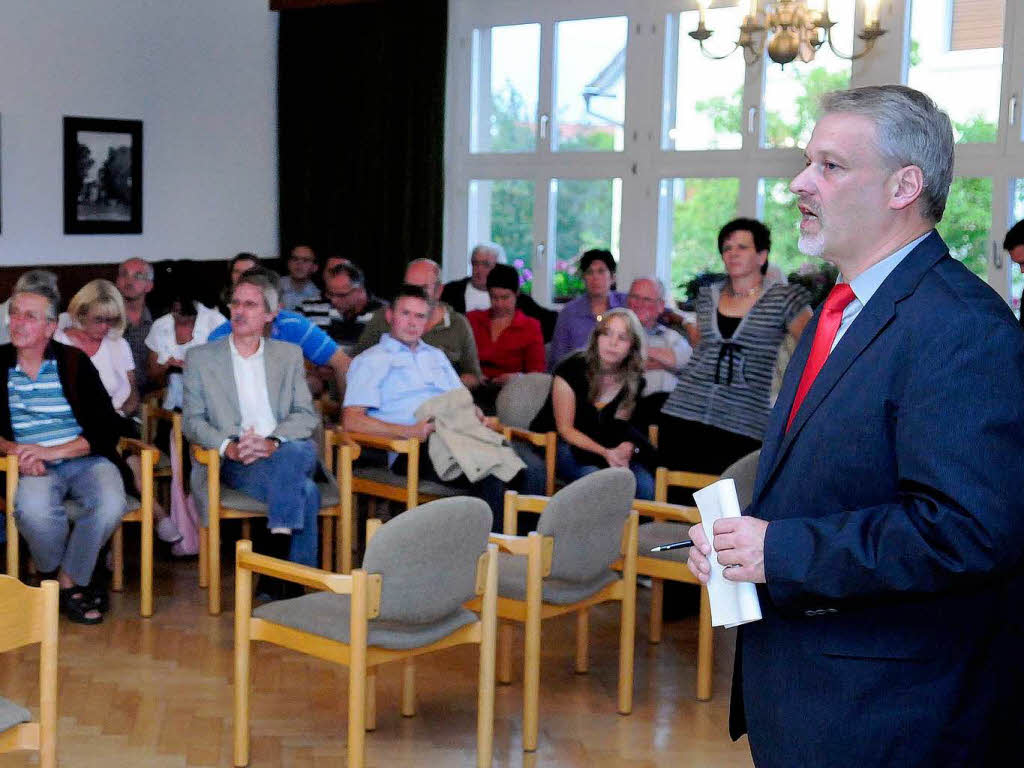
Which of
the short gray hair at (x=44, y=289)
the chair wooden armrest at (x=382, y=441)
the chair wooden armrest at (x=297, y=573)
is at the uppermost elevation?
the short gray hair at (x=44, y=289)

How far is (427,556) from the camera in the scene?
11.2ft

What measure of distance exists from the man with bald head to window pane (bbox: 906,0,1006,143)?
483 centimetres

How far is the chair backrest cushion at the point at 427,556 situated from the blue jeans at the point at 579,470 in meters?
1.97

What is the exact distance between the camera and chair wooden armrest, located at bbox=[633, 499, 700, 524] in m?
4.38

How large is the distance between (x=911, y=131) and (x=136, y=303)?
626 centimetres

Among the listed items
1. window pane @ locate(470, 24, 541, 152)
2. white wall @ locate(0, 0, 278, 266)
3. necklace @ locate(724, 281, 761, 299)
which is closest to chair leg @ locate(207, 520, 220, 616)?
necklace @ locate(724, 281, 761, 299)

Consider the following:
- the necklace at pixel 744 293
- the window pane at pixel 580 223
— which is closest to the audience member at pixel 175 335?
the necklace at pixel 744 293

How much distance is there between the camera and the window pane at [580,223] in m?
9.57

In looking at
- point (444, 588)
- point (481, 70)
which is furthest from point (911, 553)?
point (481, 70)

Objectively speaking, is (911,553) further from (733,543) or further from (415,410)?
(415,410)

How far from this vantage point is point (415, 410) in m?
5.74

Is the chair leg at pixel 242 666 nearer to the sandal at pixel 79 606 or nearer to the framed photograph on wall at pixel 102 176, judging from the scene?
the sandal at pixel 79 606

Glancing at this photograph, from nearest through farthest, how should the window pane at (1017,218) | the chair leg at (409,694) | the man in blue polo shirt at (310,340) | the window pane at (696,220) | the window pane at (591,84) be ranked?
the chair leg at (409,694), the man in blue polo shirt at (310,340), the window pane at (1017,218), the window pane at (696,220), the window pane at (591,84)

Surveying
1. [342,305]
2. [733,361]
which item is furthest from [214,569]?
[342,305]
